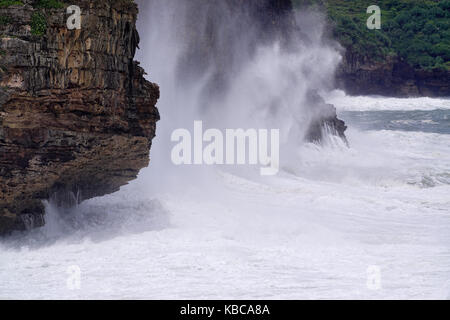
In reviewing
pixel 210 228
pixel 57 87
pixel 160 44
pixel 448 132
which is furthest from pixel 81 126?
pixel 448 132

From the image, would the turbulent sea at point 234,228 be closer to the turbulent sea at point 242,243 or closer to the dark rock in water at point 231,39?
the turbulent sea at point 242,243

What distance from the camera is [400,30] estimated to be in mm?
63375

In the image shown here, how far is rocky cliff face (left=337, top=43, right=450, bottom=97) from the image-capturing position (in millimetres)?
49094

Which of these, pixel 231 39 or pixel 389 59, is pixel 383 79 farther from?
pixel 231 39

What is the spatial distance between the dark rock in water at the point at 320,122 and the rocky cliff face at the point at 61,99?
1246cm

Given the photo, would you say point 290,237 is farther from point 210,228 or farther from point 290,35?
point 290,35

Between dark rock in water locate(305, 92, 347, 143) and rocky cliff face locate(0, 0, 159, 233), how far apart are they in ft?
40.9

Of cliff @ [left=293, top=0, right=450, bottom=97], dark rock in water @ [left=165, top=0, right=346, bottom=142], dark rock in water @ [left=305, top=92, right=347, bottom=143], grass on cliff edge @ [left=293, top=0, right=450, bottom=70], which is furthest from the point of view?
grass on cliff edge @ [left=293, top=0, right=450, bottom=70]

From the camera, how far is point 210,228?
27.5 ft

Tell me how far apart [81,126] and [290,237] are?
3425mm

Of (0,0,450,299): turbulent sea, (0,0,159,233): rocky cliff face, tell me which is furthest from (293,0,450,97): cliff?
(0,0,159,233): rocky cliff face

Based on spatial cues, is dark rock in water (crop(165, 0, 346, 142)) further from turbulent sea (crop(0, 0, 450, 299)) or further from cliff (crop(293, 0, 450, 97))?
cliff (crop(293, 0, 450, 97))

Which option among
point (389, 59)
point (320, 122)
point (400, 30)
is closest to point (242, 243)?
point (320, 122)

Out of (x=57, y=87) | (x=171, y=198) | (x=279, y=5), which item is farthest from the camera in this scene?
(x=279, y=5)
